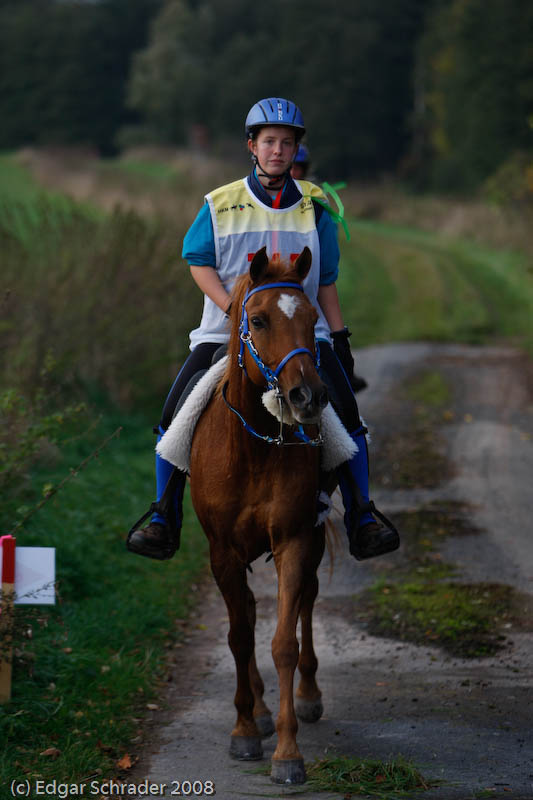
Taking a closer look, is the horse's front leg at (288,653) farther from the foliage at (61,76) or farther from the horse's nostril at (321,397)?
the foliage at (61,76)

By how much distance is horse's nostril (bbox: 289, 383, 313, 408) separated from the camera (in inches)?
175

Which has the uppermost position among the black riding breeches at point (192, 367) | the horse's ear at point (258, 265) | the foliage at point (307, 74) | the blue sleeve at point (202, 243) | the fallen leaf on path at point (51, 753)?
the foliage at point (307, 74)

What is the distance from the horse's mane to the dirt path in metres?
1.93

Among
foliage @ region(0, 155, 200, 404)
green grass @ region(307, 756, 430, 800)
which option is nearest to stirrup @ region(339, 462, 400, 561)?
green grass @ region(307, 756, 430, 800)

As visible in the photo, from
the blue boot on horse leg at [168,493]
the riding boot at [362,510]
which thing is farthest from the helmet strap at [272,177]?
the riding boot at [362,510]

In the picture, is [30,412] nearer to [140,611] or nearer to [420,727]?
[140,611]

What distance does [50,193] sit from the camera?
32062 mm

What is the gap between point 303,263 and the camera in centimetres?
496

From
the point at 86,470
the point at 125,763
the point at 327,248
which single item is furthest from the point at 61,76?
the point at 125,763

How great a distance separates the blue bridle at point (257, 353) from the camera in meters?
4.60

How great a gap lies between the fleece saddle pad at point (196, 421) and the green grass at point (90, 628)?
1142 mm

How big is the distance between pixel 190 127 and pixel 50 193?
179 feet

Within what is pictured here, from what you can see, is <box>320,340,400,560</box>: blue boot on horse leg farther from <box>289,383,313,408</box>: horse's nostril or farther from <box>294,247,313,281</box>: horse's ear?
<box>289,383,313,408</box>: horse's nostril

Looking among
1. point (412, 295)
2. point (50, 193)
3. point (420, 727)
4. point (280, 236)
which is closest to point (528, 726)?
point (420, 727)
